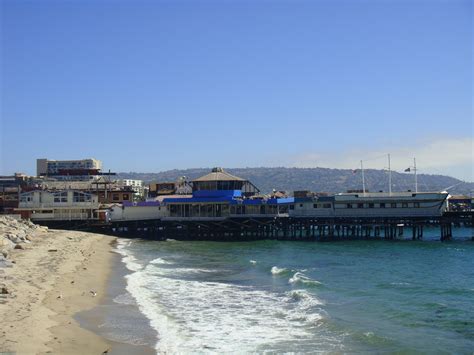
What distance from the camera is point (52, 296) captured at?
86.5 feet

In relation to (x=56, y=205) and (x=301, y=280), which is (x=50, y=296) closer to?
(x=301, y=280)

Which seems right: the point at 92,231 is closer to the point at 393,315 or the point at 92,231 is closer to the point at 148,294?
the point at 148,294

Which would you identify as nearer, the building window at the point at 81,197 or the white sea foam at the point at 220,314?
the white sea foam at the point at 220,314

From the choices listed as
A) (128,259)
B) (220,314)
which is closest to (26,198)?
(128,259)

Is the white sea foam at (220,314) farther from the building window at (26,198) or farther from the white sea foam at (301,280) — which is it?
the building window at (26,198)

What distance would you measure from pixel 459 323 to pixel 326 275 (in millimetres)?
14541

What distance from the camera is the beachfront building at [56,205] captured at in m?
73.4

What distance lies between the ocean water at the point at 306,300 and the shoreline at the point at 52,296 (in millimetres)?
2375

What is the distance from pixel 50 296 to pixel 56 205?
168 ft

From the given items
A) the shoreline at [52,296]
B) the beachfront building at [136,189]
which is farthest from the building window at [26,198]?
the shoreline at [52,296]

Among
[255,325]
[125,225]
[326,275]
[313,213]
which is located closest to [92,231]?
[125,225]

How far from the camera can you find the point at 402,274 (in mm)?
38188

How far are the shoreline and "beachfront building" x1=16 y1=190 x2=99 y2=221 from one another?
81.3 feet

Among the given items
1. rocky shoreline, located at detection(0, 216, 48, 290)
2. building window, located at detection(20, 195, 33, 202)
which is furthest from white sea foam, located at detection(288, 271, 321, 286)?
building window, located at detection(20, 195, 33, 202)
